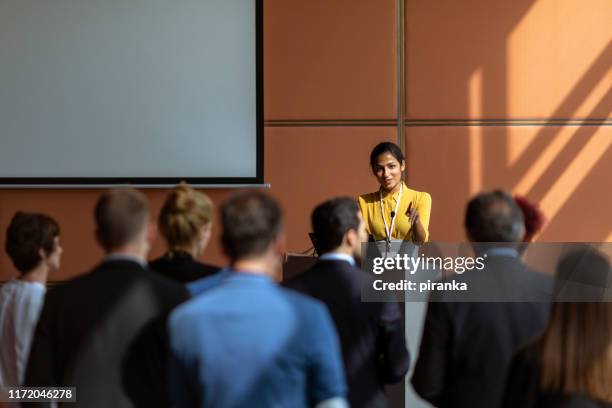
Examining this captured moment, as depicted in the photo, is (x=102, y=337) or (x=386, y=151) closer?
(x=102, y=337)

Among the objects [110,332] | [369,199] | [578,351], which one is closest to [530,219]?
Result: [578,351]

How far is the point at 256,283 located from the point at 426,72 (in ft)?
10.5

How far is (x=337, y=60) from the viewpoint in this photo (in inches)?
183

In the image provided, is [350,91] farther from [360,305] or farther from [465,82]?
[360,305]

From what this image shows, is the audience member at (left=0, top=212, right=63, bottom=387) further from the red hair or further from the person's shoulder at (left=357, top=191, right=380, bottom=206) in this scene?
the person's shoulder at (left=357, top=191, right=380, bottom=206)

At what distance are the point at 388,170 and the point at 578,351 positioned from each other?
2.30m

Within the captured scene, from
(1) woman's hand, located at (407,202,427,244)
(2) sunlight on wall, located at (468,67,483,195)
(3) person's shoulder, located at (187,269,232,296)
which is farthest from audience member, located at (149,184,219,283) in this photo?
(2) sunlight on wall, located at (468,67,483,195)

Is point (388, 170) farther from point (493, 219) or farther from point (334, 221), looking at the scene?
point (493, 219)

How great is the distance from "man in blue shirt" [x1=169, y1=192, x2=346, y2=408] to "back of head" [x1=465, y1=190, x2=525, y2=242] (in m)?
0.57

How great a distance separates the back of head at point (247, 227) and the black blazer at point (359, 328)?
0.52 metres

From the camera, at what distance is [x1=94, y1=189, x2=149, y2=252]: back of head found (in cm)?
199

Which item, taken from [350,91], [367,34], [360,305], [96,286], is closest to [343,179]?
[350,91]

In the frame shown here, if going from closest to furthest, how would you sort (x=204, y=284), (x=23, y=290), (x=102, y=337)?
(x=102, y=337) < (x=204, y=284) < (x=23, y=290)

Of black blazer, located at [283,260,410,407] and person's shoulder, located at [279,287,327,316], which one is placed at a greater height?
person's shoulder, located at [279,287,327,316]
